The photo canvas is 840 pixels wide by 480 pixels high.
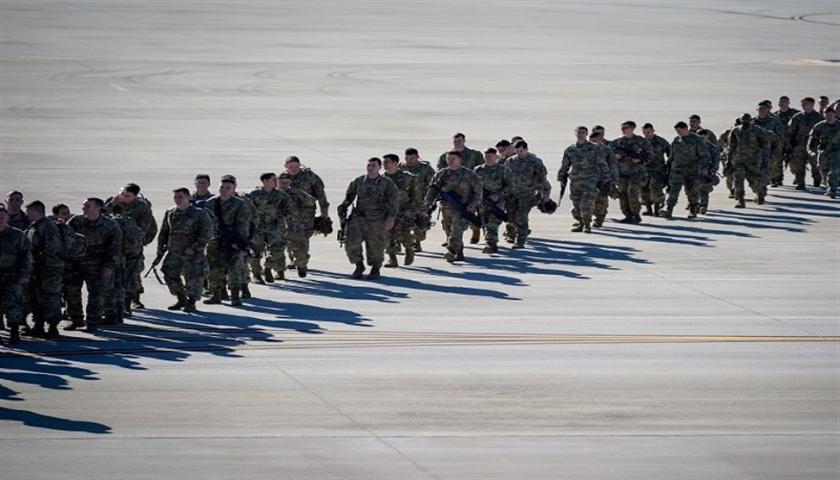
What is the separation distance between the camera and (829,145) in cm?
3266

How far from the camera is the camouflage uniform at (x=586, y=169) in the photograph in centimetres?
2762

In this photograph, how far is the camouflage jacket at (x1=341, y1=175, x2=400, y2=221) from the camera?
23453mm

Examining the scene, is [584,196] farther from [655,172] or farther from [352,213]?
[352,213]

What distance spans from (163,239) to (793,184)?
59.5 feet

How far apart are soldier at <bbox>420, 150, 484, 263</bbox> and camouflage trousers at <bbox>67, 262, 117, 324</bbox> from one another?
645cm

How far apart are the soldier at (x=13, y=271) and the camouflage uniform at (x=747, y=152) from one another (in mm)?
16538

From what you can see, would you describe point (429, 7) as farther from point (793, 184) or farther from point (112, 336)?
point (112, 336)

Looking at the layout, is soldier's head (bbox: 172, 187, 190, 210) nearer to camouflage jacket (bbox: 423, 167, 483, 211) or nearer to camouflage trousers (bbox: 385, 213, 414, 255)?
camouflage trousers (bbox: 385, 213, 414, 255)

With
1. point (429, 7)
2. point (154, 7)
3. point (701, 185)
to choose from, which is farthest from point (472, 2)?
point (701, 185)

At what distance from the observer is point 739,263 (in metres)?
25.4

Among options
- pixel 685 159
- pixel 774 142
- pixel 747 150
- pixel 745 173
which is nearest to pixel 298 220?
pixel 685 159

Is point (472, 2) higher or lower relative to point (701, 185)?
higher

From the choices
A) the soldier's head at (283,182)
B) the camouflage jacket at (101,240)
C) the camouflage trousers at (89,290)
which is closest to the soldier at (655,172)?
the soldier's head at (283,182)

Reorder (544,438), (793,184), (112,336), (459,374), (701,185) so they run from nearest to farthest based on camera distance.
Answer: (544,438) < (459,374) < (112,336) < (701,185) < (793,184)
